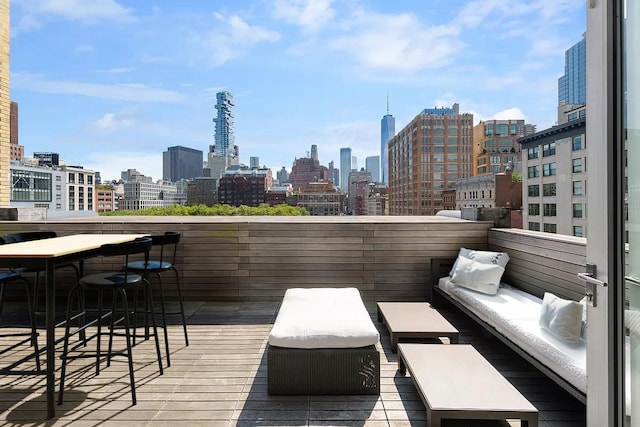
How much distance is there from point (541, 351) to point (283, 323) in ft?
5.42

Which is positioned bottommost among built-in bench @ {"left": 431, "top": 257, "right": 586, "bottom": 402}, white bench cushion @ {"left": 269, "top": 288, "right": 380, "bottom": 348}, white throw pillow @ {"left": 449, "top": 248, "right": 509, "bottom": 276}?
built-in bench @ {"left": 431, "top": 257, "right": 586, "bottom": 402}

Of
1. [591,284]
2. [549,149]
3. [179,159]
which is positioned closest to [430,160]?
[179,159]

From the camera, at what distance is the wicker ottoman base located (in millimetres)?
2537

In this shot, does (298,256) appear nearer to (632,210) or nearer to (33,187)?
(632,210)

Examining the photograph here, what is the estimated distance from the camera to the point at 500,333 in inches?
119

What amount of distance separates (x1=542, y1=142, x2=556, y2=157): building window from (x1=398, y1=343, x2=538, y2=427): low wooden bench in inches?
394

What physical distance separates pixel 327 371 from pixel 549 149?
11.8 meters

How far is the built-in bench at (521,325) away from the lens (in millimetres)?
2209

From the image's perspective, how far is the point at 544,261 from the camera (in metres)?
3.63

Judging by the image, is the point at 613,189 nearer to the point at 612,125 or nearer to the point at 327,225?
the point at 612,125

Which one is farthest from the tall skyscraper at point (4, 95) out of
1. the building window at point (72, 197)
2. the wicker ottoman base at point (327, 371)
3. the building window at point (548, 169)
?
the building window at point (72, 197)

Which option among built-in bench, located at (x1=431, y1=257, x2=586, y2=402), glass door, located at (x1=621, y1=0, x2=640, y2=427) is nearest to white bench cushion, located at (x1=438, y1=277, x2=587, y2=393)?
built-in bench, located at (x1=431, y1=257, x2=586, y2=402)

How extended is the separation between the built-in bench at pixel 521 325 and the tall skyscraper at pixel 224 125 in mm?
33025

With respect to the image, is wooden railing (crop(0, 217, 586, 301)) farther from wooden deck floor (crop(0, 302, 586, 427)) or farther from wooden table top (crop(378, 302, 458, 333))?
wooden deck floor (crop(0, 302, 586, 427))
